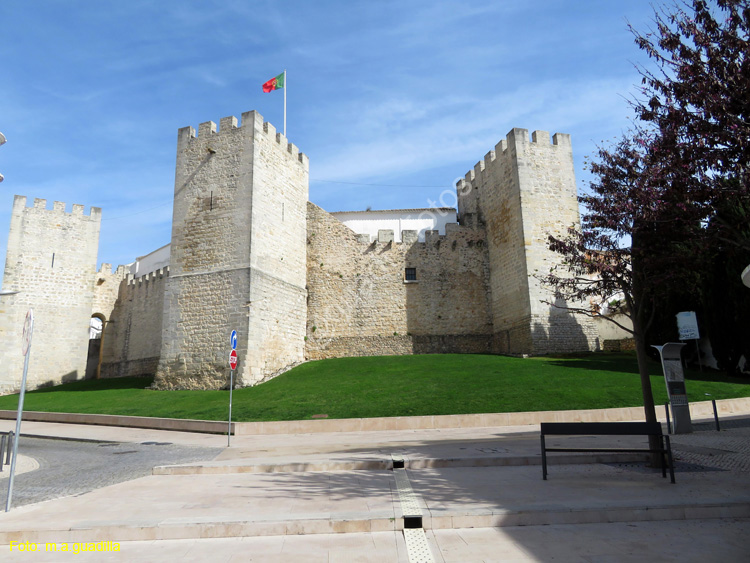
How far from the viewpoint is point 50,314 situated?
29562 mm

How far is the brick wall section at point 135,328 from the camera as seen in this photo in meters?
29.2

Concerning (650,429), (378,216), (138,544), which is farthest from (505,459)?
(378,216)

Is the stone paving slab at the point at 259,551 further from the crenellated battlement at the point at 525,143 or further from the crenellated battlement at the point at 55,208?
the crenellated battlement at the point at 55,208

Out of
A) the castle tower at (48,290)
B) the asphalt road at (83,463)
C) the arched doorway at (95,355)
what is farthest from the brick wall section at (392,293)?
the arched doorway at (95,355)

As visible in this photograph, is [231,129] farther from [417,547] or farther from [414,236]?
[417,547]

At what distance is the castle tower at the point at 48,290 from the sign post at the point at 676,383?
96.8ft

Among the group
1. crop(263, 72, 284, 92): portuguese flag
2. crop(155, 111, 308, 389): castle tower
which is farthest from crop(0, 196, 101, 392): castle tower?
crop(263, 72, 284, 92): portuguese flag

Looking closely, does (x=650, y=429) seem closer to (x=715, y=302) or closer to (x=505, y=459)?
(x=505, y=459)

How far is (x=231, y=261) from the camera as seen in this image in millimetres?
22344

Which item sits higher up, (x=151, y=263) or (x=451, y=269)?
(x=151, y=263)

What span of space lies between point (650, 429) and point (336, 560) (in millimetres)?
4635

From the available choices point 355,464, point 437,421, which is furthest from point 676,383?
point 355,464

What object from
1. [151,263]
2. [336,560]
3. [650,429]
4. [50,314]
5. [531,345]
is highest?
[151,263]

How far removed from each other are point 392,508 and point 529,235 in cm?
1999
